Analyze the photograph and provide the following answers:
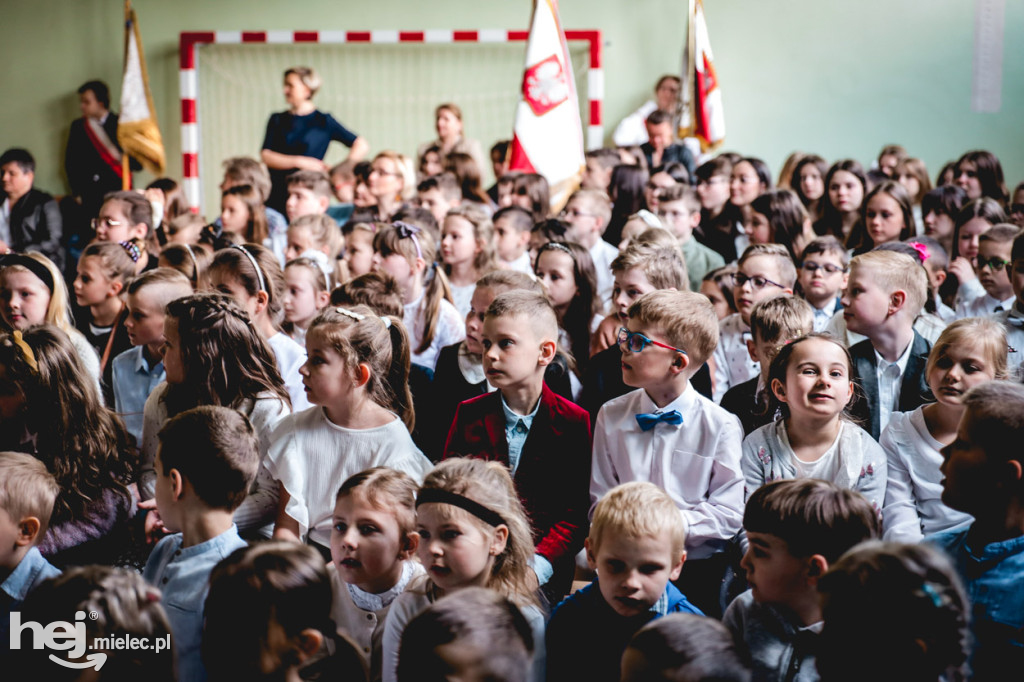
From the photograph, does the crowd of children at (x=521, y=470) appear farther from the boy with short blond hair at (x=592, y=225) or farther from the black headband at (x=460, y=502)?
the boy with short blond hair at (x=592, y=225)

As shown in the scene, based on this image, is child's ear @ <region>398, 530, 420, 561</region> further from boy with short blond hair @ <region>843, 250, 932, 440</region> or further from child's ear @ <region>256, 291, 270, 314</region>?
boy with short blond hair @ <region>843, 250, 932, 440</region>

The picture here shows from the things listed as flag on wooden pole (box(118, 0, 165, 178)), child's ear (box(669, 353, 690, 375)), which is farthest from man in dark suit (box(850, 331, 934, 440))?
flag on wooden pole (box(118, 0, 165, 178))

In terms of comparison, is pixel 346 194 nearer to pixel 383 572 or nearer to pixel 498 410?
pixel 498 410

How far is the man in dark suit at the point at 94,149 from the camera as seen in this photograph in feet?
30.6

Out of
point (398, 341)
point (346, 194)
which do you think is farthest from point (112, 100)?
point (398, 341)

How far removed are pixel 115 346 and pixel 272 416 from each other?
1.42m

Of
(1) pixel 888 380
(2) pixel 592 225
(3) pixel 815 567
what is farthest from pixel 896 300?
(2) pixel 592 225

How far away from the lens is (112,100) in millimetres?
10164

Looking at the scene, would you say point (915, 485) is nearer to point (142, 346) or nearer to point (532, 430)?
A: point (532, 430)

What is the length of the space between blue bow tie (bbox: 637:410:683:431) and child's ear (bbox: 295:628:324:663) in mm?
1241

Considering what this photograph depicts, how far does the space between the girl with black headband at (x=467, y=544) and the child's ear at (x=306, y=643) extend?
0.34m

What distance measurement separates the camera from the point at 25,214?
7375 mm

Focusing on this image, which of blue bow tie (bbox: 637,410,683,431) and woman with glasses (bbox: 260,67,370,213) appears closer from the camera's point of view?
blue bow tie (bbox: 637,410,683,431)

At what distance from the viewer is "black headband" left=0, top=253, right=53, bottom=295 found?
3.84 meters
